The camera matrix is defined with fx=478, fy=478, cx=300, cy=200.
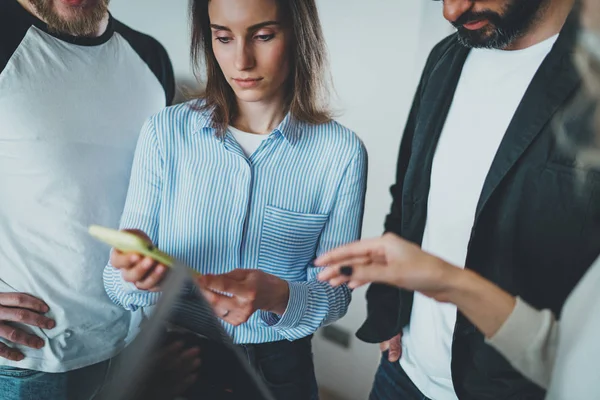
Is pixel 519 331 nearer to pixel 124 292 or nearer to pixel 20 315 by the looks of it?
pixel 124 292

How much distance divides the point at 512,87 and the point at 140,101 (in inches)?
21.5

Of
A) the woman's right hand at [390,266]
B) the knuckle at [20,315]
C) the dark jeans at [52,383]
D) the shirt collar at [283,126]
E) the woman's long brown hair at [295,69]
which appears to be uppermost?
the woman's long brown hair at [295,69]

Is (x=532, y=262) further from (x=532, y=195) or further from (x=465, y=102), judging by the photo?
(x=465, y=102)

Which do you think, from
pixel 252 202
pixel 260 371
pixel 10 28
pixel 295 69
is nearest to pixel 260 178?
pixel 252 202

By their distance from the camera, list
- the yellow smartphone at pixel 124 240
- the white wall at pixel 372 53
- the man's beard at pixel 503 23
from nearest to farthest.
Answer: the yellow smartphone at pixel 124 240, the man's beard at pixel 503 23, the white wall at pixel 372 53

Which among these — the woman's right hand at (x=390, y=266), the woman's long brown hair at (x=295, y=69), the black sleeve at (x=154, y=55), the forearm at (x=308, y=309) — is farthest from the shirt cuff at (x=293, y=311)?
the black sleeve at (x=154, y=55)

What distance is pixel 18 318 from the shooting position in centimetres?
64

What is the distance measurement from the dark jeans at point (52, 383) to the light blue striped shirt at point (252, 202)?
125 millimetres

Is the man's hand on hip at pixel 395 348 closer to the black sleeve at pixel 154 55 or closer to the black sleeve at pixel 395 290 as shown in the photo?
the black sleeve at pixel 395 290

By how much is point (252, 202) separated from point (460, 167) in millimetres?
299

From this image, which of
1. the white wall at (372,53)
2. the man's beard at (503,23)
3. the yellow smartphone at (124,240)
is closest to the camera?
the yellow smartphone at (124,240)

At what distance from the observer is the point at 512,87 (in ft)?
2.15

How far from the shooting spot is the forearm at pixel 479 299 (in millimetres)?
484

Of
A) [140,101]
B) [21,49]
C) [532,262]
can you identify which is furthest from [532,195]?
[21,49]
